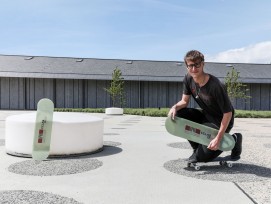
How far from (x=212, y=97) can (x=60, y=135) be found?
2612 mm

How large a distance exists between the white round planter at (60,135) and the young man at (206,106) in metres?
1.78

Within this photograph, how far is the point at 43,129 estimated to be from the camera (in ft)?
15.8

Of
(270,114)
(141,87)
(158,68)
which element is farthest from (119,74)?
(270,114)

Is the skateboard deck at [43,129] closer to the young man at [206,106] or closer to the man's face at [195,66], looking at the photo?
the young man at [206,106]

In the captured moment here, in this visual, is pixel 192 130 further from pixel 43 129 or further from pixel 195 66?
pixel 43 129

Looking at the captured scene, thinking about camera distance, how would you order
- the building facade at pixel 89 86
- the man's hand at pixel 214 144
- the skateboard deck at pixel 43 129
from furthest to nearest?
1. the building facade at pixel 89 86
2. the skateboard deck at pixel 43 129
3. the man's hand at pixel 214 144

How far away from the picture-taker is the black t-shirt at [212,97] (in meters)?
4.30

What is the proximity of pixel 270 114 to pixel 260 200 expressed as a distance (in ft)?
64.7

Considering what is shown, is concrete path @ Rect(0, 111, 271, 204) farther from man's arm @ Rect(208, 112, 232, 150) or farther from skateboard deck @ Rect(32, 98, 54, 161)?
man's arm @ Rect(208, 112, 232, 150)

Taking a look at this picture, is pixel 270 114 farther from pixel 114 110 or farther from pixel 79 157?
pixel 79 157

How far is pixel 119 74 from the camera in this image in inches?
1128

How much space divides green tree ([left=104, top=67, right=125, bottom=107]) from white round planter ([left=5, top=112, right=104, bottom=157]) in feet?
73.5

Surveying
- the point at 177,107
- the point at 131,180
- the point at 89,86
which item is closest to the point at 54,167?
the point at 131,180

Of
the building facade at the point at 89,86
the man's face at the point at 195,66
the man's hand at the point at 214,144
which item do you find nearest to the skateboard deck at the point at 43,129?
the man's face at the point at 195,66
